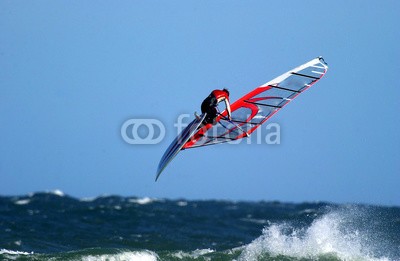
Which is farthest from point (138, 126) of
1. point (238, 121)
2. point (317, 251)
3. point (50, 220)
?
point (50, 220)

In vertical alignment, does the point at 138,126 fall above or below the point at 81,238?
above

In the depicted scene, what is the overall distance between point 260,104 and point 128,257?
8.13 feet

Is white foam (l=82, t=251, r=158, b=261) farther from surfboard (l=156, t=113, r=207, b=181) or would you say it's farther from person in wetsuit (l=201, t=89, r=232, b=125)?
person in wetsuit (l=201, t=89, r=232, b=125)

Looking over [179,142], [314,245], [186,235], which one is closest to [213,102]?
[179,142]

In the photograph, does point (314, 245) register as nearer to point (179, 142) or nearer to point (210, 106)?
point (179, 142)

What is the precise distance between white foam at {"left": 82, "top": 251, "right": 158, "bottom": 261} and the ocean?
12mm

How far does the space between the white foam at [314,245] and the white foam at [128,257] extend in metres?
1.12

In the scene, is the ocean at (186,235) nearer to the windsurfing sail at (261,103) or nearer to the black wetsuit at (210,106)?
the windsurfing sail at (261,103)

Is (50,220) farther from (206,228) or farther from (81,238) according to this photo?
(206,228)

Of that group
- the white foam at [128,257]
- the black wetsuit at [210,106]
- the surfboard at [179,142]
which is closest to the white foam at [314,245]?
the white foam at [128,257]

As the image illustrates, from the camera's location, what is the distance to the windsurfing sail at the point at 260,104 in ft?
29.2

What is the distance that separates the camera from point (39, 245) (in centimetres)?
1051

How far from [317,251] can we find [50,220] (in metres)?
5.95

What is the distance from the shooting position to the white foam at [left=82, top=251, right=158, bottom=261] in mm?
8547
